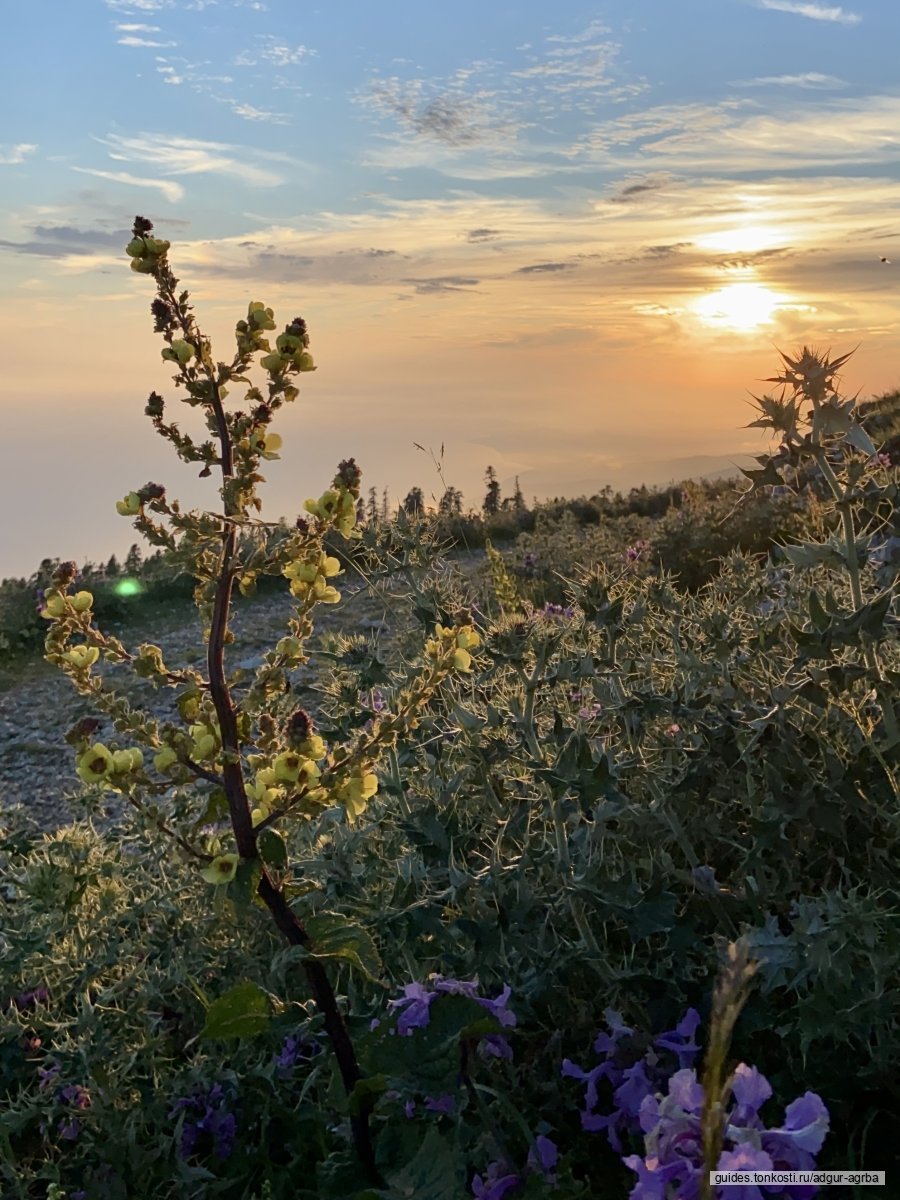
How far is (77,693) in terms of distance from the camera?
5.26 m

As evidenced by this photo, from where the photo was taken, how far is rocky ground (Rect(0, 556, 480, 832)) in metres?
6.16

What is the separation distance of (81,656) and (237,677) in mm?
270

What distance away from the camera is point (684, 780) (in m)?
2.20

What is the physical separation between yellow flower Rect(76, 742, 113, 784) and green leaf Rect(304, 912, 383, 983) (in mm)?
439

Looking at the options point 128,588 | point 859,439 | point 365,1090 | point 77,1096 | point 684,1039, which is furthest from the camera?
point 128,588

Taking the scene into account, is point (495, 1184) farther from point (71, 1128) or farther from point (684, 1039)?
point (71, 1128)

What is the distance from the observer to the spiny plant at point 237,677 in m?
1.73

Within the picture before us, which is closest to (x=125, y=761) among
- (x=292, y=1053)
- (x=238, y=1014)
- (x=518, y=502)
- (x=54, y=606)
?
(x=54, y=606)

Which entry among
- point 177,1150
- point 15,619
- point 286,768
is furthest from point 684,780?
point 15,619

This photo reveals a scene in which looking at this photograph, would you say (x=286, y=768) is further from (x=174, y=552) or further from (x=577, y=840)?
(x=577, y=840)

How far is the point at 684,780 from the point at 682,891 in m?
0.36

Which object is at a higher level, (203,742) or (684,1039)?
(203,742)

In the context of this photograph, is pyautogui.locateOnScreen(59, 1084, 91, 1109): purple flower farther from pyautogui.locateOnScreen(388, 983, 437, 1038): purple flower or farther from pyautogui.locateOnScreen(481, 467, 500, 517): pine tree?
pyautogui.locateOnScreen(481, 467, 500, 517): pine tree

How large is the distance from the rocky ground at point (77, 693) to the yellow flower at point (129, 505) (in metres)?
2.53
